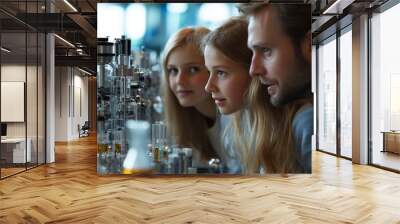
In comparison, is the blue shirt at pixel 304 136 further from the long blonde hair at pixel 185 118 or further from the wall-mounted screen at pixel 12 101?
the wall-mounted screen at pixel 12 101

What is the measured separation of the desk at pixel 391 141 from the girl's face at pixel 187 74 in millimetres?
3597

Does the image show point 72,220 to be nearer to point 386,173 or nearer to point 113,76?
point 113,76

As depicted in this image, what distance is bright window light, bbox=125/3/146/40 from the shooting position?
638 cm

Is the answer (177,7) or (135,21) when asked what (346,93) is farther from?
(135,21)

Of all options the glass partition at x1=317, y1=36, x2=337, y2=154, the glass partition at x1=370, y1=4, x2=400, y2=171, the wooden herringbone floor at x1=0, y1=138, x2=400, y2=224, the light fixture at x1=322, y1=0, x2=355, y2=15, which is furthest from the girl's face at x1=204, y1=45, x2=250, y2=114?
the glass partition at x1=317, y1=36, x2=337, y2=154


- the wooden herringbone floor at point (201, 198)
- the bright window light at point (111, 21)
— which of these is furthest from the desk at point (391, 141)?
the bright window light at point (111, 21)

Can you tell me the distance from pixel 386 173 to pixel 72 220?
18.2 feet

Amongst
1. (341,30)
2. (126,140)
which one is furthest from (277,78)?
(341,30)

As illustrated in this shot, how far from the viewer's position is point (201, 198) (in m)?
5.01

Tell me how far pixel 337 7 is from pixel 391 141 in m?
2.66

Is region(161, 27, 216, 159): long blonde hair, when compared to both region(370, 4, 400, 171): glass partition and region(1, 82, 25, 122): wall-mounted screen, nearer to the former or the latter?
region(1, 82, 25, 122): wall-mounted screen

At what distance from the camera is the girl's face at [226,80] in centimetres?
621

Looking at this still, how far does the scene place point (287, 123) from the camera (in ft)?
20.7

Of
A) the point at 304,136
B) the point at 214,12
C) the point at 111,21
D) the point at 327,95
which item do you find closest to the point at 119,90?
the point at 111,21
